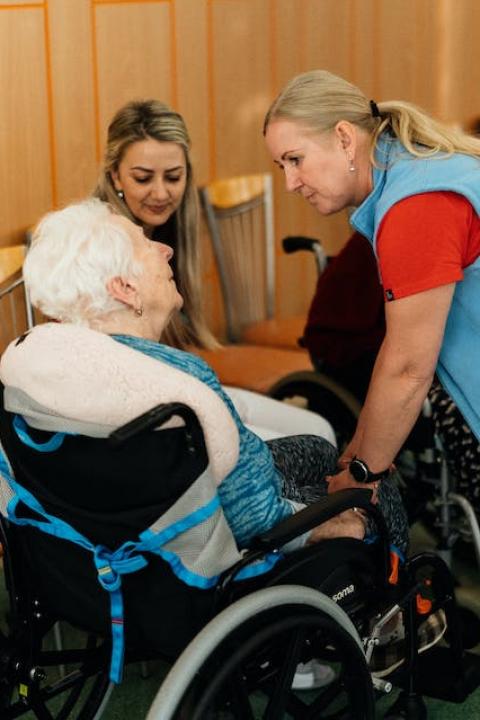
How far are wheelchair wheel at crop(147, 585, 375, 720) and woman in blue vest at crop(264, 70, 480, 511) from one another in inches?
15.7

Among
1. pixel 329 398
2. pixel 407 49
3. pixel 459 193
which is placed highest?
pixel 407 49

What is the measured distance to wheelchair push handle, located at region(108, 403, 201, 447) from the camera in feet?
5.07

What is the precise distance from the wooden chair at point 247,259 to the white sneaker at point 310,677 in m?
1.38

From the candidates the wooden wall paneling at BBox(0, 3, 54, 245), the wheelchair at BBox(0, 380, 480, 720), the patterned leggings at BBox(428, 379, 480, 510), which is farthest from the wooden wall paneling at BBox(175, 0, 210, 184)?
the wheelchair at BBox(0, 380, 480, 720)

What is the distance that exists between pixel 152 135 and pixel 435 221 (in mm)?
1204

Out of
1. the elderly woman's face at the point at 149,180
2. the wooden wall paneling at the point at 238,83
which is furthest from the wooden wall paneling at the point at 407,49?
the elderly woman's face at the point at 149,180

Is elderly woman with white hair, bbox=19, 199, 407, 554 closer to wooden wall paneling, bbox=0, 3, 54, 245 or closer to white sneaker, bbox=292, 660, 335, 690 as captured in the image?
white sneaker, bbox=292, 660, 335, 690

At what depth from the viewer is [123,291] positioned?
1.81 metres

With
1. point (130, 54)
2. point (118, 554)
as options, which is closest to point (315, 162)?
point (118, 554)

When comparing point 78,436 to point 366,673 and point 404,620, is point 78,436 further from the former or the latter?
point 404,620

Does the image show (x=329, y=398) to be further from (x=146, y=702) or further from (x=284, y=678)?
(x=284, y=678)

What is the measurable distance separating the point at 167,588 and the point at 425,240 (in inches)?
29.3

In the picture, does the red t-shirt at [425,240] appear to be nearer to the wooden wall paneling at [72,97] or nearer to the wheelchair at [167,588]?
the wheelchair at [167,588]

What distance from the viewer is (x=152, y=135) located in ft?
9.65
